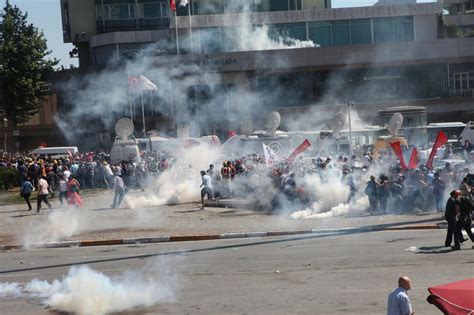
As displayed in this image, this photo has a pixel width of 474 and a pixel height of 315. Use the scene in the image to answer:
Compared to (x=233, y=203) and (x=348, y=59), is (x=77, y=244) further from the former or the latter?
(x=348, y=59)

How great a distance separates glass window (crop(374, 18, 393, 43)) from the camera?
65688 mm

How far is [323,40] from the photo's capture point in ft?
215

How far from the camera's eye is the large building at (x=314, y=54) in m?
60.7

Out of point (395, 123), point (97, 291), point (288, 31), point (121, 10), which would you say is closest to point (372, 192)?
point (97, 291)

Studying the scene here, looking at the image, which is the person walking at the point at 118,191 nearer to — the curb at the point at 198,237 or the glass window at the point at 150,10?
the curb at the point at 198,237

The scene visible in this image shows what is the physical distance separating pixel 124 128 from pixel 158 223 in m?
17.4

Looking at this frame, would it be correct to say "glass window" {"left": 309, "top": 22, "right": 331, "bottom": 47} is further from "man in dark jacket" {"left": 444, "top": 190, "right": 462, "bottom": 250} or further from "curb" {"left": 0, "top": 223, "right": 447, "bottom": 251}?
"man in dark jacket" {"left": 444, "top": 190, "right": 462, "bottom": 250}

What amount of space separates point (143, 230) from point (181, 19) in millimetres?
39250

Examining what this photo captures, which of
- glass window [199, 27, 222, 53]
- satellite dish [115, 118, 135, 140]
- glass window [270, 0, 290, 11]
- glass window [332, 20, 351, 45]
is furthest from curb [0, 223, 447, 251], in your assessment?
glass window [270, 0, 290, 11]

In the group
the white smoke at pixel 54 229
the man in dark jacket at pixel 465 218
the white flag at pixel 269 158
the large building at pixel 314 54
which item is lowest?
the white smoke at pixel 54 229

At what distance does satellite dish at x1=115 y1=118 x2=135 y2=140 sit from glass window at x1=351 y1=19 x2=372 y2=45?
2812cm

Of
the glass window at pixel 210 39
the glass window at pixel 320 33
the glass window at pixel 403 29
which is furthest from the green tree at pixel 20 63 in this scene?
the glass window at pixel 403 29

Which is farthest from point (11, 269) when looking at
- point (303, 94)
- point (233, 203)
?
point (303, 94)

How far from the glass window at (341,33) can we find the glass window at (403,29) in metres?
3.78
